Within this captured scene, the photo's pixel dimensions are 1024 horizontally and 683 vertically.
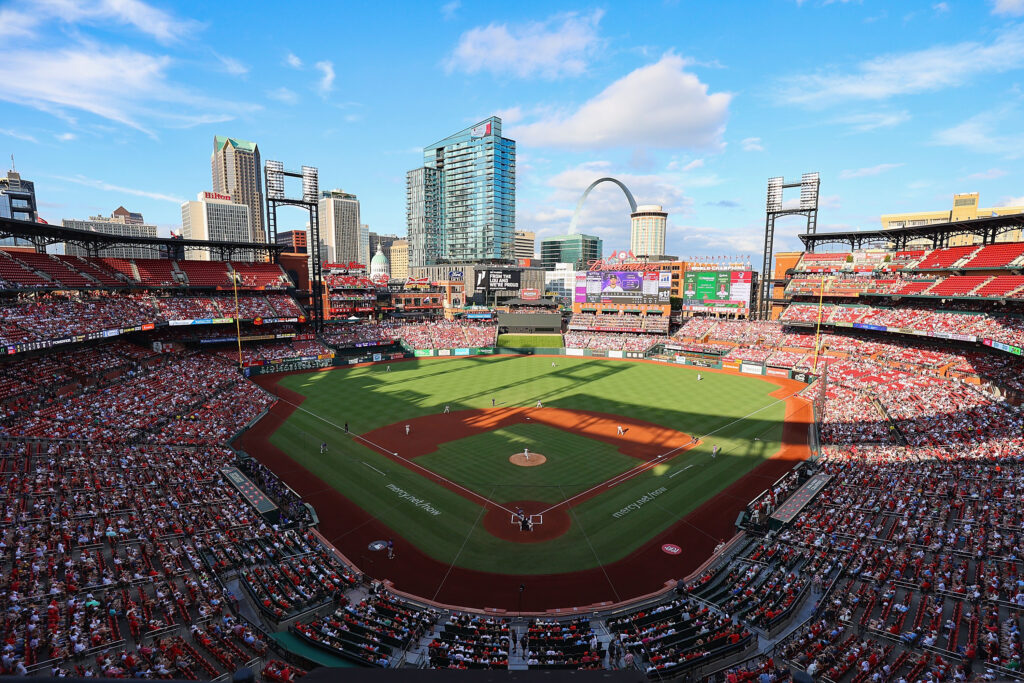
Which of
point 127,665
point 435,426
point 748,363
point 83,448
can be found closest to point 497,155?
point 748,363

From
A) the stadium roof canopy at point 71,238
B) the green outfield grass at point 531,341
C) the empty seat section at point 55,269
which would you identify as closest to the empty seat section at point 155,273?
the stadium roof canopy at point 71,238

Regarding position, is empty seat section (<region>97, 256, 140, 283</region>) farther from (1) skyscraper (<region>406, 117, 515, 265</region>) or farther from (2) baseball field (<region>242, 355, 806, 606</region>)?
(1) skyscraper (<region>406, 117, 515, 265</region>)

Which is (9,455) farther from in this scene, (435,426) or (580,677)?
(580,677)

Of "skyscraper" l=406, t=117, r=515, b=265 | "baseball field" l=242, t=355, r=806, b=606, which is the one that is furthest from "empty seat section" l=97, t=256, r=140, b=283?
"skyscraper" l=406, t=117, r=515, b=265

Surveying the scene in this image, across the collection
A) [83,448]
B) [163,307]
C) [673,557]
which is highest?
[163,307]

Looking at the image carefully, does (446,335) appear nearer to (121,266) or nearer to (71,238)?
(121,266)

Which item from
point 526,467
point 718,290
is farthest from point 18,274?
point 718,290
